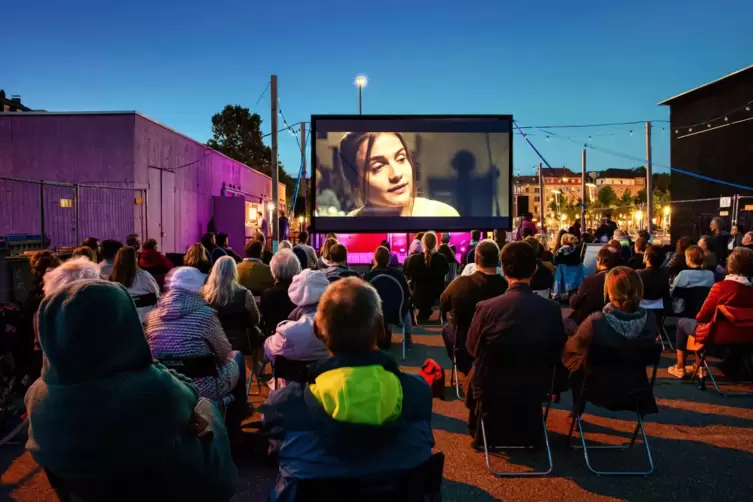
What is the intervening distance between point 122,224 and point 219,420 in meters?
12.5

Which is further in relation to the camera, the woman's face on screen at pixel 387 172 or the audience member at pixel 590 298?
the woman's face on screen at pixel 387 172

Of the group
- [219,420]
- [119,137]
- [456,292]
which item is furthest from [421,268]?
[119,137]

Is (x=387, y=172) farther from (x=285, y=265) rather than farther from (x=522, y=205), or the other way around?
(x=285, y=265)

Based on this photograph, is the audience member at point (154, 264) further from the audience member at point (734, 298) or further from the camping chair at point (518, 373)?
the audience member at point (734, 298)

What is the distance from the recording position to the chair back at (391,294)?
720cm

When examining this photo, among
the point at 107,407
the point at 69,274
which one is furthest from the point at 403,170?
the point at 107,407

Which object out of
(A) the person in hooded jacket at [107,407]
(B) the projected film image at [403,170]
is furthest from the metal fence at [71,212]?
(A) the person in hooded jacket at [107,407]

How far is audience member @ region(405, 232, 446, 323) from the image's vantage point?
9.47 metres

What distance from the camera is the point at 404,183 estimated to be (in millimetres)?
15086

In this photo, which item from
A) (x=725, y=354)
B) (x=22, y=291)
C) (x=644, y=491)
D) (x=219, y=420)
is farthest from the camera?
(x=22, y=291)

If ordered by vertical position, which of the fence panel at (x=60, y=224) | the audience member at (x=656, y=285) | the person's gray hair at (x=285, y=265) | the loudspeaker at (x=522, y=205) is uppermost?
the loudspeaker at (x=522, y=205)

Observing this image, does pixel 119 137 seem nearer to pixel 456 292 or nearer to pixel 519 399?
pixel 456 292

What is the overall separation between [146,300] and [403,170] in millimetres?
10391

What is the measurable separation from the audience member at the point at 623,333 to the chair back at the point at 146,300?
3.68 metres
